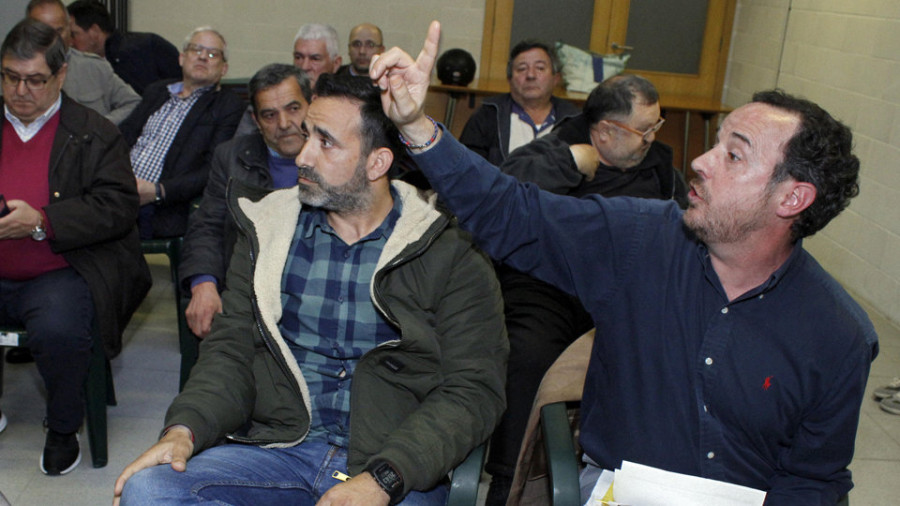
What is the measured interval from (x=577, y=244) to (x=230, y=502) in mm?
836

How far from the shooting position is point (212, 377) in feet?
5.64

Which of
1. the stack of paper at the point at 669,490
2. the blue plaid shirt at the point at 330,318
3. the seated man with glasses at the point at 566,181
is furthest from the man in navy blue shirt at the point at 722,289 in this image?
the seated man with glasses at the point at 566,181

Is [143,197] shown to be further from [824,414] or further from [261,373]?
[824,414]

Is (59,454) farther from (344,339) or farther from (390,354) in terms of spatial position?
(390,354)

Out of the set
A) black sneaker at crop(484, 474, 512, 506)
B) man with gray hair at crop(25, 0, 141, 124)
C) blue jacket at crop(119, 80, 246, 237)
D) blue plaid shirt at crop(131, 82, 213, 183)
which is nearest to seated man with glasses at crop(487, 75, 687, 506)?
black sneaker at crop(484, 474, 512, 506)

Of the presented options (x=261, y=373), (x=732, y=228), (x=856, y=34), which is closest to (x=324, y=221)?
(x=261, y=373)

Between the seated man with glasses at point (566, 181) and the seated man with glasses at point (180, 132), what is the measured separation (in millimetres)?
1414

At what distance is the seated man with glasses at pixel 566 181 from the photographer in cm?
225

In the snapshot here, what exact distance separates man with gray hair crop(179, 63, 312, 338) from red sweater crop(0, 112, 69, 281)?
42cm

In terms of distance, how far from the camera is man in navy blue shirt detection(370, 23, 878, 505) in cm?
144

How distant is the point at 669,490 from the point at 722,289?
0.38 meters

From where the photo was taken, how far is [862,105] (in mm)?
4488

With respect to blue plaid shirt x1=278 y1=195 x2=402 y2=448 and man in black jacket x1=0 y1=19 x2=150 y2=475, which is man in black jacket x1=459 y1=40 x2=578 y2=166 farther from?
blue plaid shirt x1=278 y1=195 x2=402 y2=448

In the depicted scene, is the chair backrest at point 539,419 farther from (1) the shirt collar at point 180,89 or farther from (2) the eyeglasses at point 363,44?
(2) the eyeglasses at point 363,44
